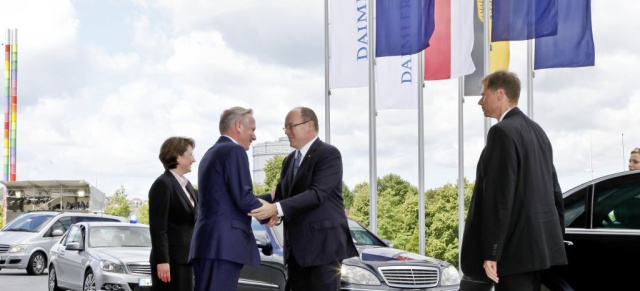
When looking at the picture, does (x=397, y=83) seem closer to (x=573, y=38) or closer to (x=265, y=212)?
(x=573, y=38)

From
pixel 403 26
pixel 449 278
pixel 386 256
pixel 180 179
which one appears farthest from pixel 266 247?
pixel 403 26

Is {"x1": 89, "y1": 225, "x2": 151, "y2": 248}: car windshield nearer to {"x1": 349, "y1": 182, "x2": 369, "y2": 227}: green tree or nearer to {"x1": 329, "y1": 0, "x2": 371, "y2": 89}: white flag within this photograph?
{"x1": 329, "y1": 0, "x2": 371, "y2": 89}: white flag

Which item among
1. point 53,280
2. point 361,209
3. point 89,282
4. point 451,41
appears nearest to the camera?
point 89,282

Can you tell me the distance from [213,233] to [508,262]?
2.11 metres

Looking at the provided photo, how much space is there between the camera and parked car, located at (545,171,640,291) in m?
6.18

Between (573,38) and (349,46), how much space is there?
5612 millimetres

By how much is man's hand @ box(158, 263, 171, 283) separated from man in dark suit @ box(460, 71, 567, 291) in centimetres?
287

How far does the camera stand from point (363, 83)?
23516 millimetres

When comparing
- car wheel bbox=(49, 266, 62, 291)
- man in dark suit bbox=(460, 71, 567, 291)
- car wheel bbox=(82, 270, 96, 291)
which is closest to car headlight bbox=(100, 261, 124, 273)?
car wheel bbox=(82, 270, 96, 291)

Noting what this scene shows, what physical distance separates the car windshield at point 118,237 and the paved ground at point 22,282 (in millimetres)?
4179

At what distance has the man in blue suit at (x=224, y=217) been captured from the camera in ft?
20.7

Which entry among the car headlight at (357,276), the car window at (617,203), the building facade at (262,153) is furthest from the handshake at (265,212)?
the building facade at (262,153)

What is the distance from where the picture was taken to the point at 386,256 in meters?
10.7

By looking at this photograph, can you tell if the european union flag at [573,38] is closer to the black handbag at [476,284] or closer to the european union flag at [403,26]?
the european union flag at [403,26]
